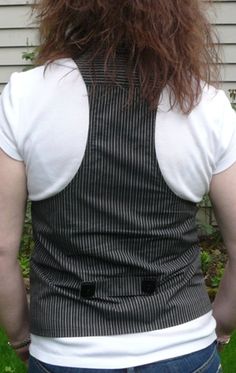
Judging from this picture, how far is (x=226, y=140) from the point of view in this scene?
2.04 meters

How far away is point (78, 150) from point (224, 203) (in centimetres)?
41

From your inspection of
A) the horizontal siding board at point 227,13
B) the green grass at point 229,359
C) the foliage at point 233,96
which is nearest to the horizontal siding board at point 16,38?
the horizontal siding board at point 227,13

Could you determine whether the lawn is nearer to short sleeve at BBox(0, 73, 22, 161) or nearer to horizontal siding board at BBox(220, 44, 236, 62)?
short sleeve at BBox(0, 73, 22, 161)

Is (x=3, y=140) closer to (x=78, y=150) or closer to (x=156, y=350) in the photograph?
(x=78, y=150)

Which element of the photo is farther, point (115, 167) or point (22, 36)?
point (22, 36)

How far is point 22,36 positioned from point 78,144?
4.81 metres

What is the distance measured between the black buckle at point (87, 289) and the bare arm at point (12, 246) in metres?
0.24

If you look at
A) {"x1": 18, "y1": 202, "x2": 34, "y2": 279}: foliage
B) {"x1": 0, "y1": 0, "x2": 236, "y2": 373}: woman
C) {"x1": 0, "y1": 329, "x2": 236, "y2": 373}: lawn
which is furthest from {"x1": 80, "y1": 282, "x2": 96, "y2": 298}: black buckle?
{"x1": 18, "y1": 202, "x2": 34, "y2": 279}: foliage

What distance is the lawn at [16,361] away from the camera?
427 centimetres

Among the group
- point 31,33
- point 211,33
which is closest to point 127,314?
point 211,33

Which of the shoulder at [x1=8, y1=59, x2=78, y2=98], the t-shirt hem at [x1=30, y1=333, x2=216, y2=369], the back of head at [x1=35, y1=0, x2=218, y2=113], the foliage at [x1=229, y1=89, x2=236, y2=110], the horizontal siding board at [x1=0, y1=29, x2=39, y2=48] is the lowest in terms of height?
the foliage at [x1=229, y1=89, x2=236, y2=110]

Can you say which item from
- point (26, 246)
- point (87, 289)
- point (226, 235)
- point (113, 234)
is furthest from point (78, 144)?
point (26, 246)

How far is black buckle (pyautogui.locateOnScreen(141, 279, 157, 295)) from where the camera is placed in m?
2.04

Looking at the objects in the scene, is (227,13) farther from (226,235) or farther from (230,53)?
(226,235)
